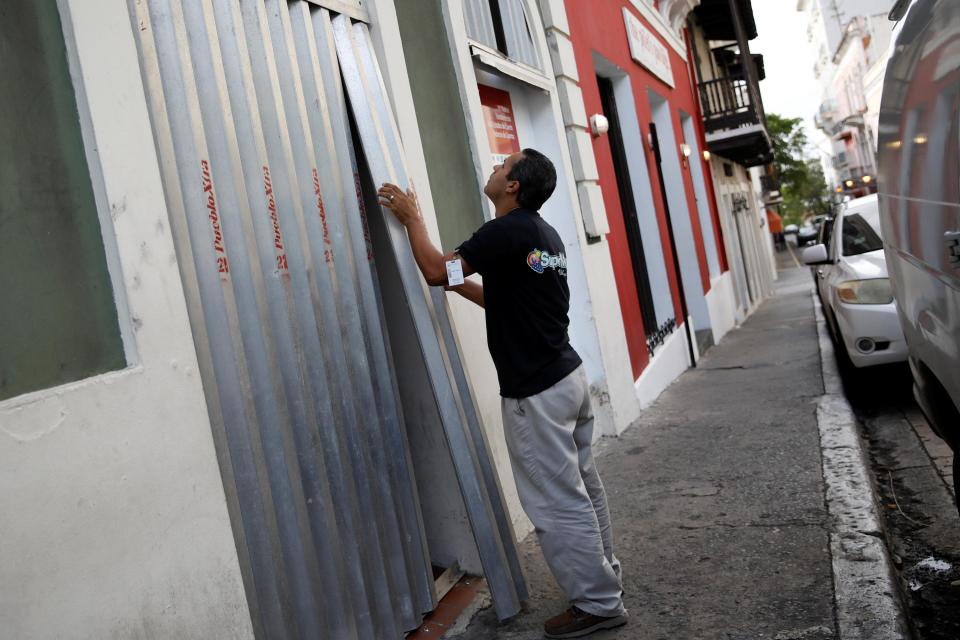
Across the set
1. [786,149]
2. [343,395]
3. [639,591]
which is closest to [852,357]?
[639,591]

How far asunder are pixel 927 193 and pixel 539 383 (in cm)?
152

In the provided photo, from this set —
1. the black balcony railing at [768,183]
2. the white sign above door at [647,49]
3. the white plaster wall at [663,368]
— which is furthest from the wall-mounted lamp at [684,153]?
the black balcony railing at [768,183]

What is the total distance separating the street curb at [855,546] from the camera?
10.9 ft

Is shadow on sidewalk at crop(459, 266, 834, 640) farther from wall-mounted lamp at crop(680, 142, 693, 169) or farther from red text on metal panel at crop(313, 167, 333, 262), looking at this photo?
wall-mounted lamp at crop(680, 142, 693, 169)

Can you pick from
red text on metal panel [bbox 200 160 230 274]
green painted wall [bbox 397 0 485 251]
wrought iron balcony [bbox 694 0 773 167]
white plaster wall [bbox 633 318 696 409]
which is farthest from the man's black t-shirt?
wrought iron balcony [bbox 694 0 773 167]

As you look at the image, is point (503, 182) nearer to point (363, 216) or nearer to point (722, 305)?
point (363, 216)

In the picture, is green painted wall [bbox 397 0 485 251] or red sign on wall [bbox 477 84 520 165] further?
red sign on wall [bbox 477 84 520 165]

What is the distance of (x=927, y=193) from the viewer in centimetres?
322

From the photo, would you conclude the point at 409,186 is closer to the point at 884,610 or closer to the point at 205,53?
the point at 205,53

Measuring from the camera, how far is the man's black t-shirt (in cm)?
344

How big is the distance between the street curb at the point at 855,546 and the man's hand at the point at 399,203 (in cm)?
220

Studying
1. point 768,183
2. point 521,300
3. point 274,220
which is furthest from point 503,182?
point 768,183

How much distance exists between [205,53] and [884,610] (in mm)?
3144

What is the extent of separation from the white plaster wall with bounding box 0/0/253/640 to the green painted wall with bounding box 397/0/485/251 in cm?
254
